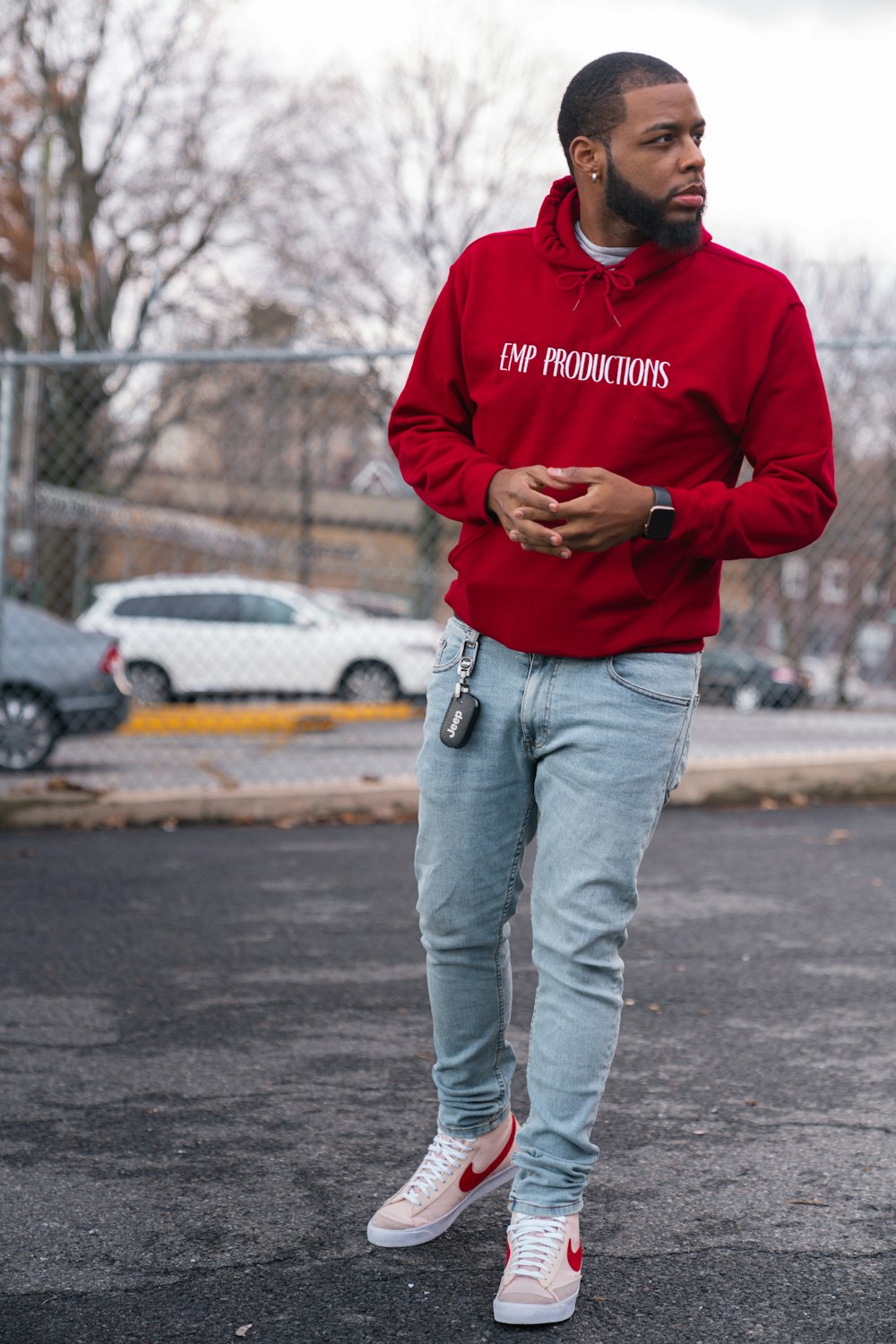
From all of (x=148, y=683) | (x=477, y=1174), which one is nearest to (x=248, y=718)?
(x=148, y=683)

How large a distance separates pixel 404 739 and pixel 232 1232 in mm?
9439

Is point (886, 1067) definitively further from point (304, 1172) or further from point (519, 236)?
point (519, 236)

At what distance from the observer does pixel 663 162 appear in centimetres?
227

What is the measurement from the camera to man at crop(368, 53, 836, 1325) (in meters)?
2.26

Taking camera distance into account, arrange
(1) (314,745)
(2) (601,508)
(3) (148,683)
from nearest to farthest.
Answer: (2) (601,508) → (1) (314,745) → (3) (148,683)

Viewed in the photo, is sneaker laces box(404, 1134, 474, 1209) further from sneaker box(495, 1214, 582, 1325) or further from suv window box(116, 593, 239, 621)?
suv window box(116, 593, 239, 621)

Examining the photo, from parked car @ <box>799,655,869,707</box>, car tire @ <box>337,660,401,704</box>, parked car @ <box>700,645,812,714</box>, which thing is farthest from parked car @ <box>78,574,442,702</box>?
parked car @ <box>799,655,869,707</box>

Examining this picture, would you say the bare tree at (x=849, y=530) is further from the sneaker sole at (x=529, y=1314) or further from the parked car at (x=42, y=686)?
the sneaker sole at (x=529, y=1314)

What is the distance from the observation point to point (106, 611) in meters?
14.4

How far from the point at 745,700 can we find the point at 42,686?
5095 mm

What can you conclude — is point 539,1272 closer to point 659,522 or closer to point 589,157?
point 659,522

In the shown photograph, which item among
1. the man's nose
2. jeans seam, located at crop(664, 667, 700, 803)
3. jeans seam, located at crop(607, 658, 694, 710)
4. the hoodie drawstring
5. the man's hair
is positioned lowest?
jeans seam, located at crop(664, 667, 700, 803)

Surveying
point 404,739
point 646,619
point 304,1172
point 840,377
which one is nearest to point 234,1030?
point 304,1172

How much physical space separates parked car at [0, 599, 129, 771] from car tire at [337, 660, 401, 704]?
12.1 feet
